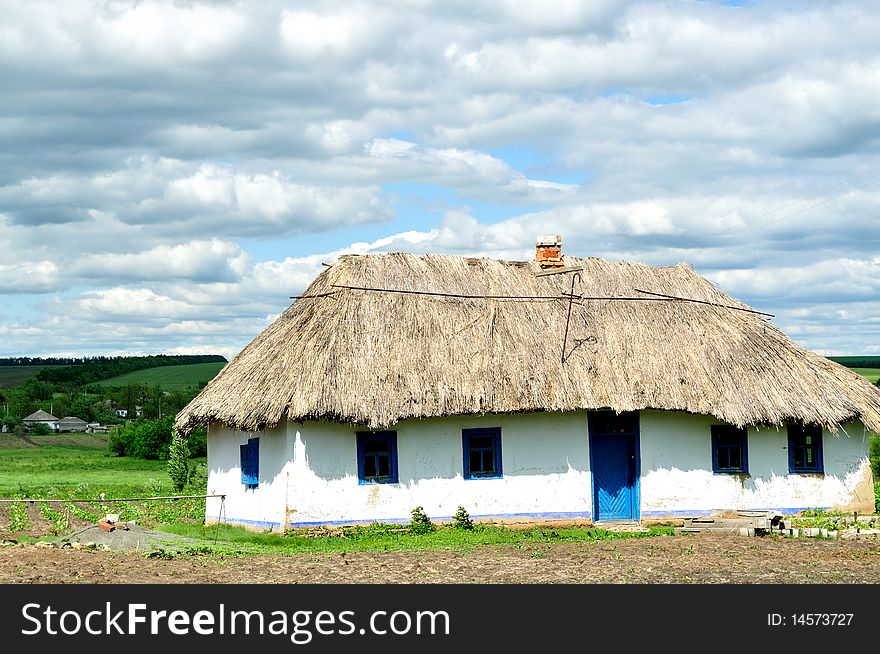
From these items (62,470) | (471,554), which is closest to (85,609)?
(471,554)

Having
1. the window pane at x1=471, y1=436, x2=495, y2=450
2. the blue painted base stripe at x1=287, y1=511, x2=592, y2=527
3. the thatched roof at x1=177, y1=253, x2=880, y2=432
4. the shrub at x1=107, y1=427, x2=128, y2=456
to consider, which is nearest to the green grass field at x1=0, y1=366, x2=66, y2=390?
the shrub at x1=107, y1=427, x2=128, y2=456

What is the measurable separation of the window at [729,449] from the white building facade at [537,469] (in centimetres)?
2

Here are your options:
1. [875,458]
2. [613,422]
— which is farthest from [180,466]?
[875,458]

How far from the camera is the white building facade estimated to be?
2278cm

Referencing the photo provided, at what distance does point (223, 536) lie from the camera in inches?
896

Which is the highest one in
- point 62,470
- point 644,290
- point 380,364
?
point 644,290

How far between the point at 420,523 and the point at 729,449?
23.7 ft

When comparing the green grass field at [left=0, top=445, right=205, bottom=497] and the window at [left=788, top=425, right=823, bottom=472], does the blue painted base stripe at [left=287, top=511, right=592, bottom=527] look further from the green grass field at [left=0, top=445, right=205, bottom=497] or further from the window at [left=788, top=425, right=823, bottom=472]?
the green grass field at [left=0, top=445, right=205, bottom=497]

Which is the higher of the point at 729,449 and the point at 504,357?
the point at 504,357

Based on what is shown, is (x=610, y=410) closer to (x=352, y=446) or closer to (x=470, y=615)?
(x=352, y=446)

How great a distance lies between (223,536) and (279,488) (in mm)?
1482

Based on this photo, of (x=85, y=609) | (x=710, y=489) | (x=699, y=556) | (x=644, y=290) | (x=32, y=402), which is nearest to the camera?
(x=85, y=609)

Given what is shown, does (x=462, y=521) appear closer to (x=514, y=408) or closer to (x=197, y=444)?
(x=514, y=408)

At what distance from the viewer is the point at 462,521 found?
2298 cm
